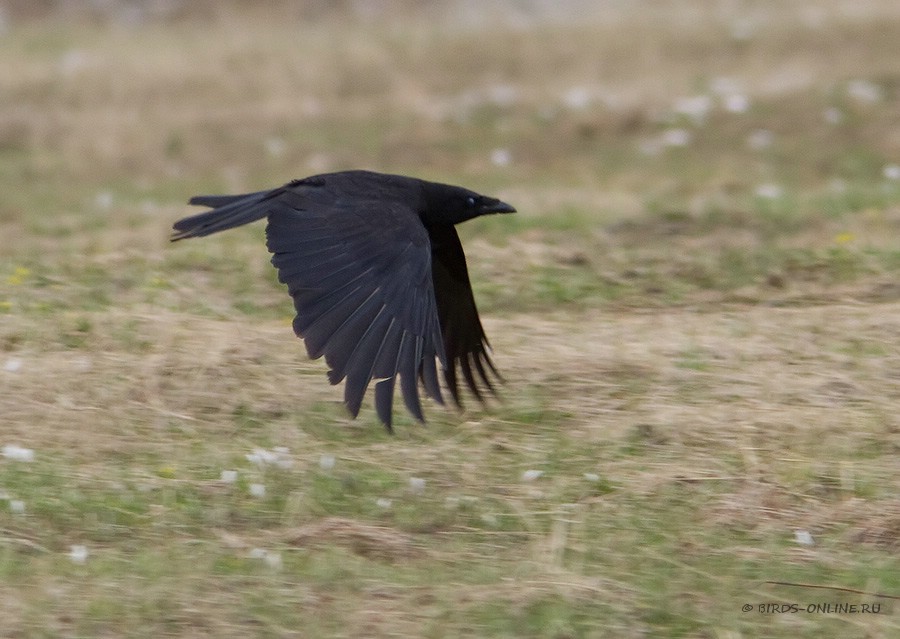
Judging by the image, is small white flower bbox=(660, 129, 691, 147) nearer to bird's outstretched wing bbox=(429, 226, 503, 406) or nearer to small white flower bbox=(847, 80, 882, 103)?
small white flower bbox=(847, 80, 882, 103)

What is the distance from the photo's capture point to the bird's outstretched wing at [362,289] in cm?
414

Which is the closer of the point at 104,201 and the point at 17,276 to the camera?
the point at 17,276

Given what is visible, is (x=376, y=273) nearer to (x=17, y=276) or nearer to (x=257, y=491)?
(x=257, y=491)

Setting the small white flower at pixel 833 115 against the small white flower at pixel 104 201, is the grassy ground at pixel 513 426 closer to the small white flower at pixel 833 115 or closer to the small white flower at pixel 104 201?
the small white flower at pixel 104 201

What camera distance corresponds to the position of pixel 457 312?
203 inches

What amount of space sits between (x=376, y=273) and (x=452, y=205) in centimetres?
97

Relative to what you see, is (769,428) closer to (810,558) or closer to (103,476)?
(810,558)

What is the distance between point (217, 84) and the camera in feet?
40.8

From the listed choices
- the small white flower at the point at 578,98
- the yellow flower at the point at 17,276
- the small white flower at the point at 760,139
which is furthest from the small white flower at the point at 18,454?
the small white flower at the point at 578,98

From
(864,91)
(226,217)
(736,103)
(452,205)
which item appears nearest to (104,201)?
(452,205)

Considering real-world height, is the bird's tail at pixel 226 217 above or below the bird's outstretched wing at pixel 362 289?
above

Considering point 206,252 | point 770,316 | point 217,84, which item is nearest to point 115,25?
point 217,84

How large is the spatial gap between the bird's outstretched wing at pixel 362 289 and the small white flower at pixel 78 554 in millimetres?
854

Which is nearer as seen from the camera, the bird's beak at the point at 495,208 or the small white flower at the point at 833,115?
the bird's beak at the point at 495,208
